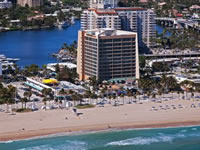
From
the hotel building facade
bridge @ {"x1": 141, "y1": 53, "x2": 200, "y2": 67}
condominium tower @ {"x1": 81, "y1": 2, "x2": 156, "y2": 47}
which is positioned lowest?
bridge @ {"x1": 141, "y1": 53, "x2": 200, "y2": 67}

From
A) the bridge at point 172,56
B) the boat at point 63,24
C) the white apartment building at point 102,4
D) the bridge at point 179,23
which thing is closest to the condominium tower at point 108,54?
the bridge at point 172,56

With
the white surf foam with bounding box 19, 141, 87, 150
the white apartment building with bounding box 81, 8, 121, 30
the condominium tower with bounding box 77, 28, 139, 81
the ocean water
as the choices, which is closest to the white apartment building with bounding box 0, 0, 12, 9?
the white apartment building with bounding box 81, 8, 121, 30

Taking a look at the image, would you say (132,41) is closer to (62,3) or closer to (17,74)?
(17,74)

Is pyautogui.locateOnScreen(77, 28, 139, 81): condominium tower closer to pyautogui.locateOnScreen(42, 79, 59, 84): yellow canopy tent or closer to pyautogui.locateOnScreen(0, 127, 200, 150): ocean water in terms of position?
pyautogui.locateOnScreen(42, 79, 59, 84): yellow canopy tent

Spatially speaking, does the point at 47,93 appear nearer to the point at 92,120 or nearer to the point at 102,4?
the point at 92,120

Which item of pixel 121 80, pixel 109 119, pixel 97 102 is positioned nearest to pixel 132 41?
pixel 121 80

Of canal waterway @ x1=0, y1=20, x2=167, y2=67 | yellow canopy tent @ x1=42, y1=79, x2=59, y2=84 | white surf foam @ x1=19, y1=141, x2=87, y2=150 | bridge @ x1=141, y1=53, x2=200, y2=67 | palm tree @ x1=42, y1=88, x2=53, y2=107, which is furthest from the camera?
canal waterway @ x1=0, y1=20, x2=167, y2=67

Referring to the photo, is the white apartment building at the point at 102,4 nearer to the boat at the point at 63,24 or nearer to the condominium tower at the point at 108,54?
the condominium tower at the point at 108,54
